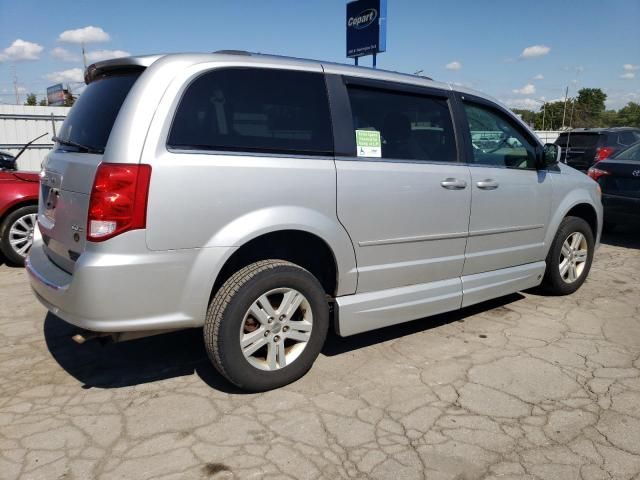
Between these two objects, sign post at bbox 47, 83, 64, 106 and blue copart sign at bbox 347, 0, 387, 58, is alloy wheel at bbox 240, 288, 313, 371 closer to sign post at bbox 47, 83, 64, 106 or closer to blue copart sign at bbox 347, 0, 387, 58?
blue copart sign at bbox 347, 0, 387, 58

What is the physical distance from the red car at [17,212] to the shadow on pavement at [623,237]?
7.83 meters

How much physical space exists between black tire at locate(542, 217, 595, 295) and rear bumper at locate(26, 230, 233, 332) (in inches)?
133

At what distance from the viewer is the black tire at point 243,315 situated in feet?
9.64

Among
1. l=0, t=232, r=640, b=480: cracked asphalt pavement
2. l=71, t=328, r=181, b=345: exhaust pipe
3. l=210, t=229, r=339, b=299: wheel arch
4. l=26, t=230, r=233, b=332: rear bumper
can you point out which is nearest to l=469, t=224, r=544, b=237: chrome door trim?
l=0, t=232, r=640, b=480: cracked asphalt pavement

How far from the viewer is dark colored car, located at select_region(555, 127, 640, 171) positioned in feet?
37.6

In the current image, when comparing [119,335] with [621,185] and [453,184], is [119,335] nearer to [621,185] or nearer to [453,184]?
[453,184]

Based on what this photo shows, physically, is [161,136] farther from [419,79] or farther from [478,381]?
[478,381]

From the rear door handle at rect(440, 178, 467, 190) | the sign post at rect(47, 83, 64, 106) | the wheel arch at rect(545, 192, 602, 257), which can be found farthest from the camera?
the sign post at rect(47, 83, 64, 106)

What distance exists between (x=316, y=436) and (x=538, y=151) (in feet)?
10.6

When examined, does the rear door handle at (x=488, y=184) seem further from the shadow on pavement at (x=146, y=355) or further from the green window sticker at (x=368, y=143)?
the shadow on pavement at (x=146, y=355)

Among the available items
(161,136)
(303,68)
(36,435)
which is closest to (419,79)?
(303,68)

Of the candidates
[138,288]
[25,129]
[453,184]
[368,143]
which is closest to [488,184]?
[453,184]

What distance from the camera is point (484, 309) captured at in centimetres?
488

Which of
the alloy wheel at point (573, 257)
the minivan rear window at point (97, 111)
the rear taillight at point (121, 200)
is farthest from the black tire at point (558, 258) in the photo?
the minivan rear window at point (97, 111)
